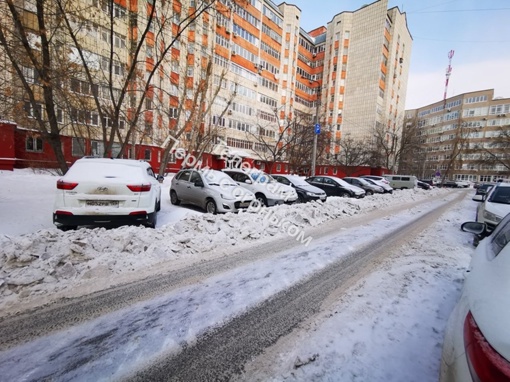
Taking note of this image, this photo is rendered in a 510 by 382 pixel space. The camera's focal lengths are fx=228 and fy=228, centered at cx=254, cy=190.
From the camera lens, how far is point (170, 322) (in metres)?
2.55

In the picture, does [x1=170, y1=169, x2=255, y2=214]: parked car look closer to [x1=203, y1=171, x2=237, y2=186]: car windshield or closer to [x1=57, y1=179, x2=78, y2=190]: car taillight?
[x1=203, y1=171, x2=237, y2=186]: car windshield

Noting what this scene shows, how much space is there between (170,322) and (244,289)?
109 cm

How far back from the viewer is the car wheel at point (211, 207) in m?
8.21

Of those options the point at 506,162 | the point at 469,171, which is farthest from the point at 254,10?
the point at 469,171

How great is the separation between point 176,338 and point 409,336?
2.47m

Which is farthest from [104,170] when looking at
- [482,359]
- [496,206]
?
[496,206]

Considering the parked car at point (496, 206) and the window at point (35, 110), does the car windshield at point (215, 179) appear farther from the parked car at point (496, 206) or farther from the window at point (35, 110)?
the parked car at point (496, 206)

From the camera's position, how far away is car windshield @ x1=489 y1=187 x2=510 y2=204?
682cm

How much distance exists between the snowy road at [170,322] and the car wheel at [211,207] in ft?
13.0

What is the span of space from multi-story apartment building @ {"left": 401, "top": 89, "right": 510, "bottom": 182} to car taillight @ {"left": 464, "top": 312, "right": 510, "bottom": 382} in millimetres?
60147

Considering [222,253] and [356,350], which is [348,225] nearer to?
[222,253]

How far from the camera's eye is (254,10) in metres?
36.3

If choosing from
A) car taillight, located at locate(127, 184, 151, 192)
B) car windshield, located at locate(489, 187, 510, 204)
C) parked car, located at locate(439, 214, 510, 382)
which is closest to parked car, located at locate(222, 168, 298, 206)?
car taillight, located at locate(127, 184, 151, 192)

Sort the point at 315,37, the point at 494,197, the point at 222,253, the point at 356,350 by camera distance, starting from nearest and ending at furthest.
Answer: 1. the point at 356,350
2. the point at 222,253
3. the point at 494,197
4. the point at 315,37
